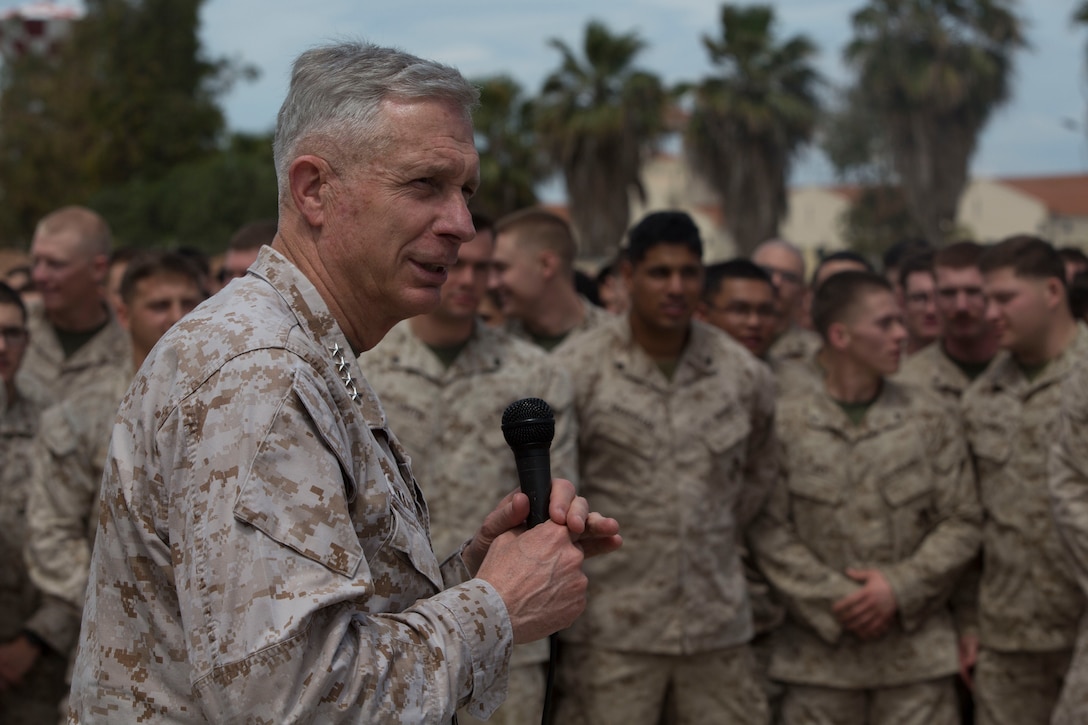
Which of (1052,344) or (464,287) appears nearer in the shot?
(464,287)

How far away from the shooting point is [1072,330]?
611 cm

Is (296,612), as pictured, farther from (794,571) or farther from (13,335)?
(13,335)

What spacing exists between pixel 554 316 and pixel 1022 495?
2.62 meters

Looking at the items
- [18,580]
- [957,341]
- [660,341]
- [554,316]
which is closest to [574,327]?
[554,316]

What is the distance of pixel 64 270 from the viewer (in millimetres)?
7133

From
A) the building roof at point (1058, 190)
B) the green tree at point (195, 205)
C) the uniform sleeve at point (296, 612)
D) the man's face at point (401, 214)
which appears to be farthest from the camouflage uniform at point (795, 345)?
the building roof at point (1058, 190)

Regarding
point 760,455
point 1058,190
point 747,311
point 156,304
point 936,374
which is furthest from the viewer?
point 1058,190

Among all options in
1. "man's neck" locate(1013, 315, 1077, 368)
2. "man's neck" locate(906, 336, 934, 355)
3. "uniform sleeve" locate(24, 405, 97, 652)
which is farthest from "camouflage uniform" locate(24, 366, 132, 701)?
"man's neck" locate(906, 336, 934, 355)

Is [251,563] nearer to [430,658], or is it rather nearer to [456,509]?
[430,658]

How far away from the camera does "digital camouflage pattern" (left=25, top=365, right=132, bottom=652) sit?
547 centimetres

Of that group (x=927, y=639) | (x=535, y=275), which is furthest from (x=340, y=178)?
(x=535, y=275)

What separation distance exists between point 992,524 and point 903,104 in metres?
39.2

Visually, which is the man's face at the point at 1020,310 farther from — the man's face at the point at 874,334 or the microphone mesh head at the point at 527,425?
the microphone mesh head at the point at 527,425

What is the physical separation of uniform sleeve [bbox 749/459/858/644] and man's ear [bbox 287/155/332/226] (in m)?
4.05
